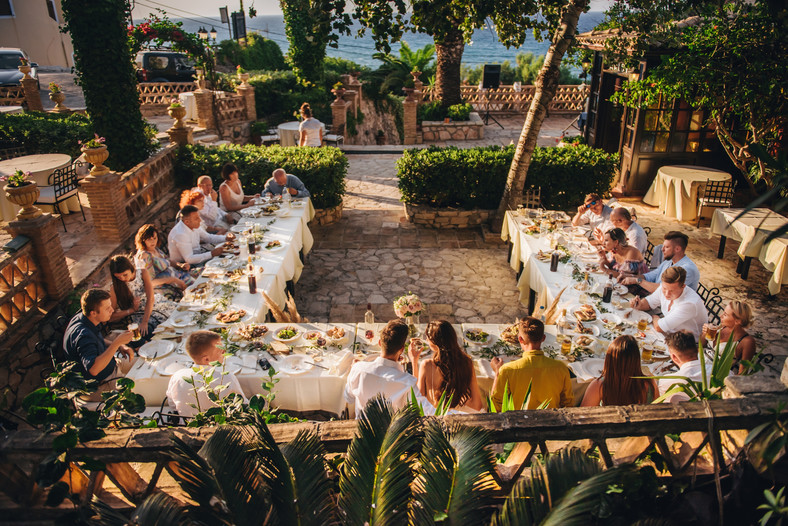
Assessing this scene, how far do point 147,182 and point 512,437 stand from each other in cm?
839

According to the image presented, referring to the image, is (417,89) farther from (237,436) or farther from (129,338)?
(237,436)

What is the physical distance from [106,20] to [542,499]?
9.31m

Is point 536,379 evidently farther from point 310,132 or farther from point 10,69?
point 10,69

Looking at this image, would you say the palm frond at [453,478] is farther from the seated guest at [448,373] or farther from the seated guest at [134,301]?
the seated guest at [134,301]

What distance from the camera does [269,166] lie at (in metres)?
9.72

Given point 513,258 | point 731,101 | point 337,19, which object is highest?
point 337,19

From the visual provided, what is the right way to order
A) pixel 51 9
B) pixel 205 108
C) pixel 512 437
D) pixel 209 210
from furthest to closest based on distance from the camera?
pixel 51 9 → pixel 205 108 → pixel 209 210 → pixel 512 437

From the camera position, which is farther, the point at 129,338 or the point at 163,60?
the point at 163,60

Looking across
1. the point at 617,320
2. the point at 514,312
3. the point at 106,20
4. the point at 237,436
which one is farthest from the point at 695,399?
the point at 106,20

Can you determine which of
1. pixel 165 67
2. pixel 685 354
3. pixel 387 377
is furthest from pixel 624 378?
pixel 165 67

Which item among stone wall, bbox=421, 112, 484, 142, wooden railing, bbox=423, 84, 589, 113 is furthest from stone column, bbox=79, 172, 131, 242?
wooden railing, bbox=423, 84, 589, 113

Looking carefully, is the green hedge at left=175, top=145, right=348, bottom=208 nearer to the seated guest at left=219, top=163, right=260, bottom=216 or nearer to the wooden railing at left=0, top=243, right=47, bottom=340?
the seated guest at left=219, top=163, right=260, bottom=216

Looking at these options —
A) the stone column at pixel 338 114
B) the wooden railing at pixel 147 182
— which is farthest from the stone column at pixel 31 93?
the stone column at pixel 338 114

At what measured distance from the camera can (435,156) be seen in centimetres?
960
